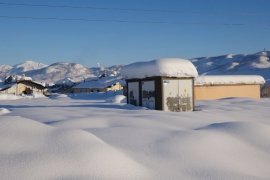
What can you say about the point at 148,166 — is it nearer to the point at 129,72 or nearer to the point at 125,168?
the point at 125,168

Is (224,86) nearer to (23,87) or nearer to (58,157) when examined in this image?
(58,157)

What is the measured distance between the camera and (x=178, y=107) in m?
17.4

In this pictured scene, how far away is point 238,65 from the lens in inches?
5812

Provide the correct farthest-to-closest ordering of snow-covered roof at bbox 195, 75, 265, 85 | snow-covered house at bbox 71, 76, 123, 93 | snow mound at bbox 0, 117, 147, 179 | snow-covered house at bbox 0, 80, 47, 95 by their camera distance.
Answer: snow-covered house at bbox 71, 76, 123, 93 → snow-covered house at bbox 0, 80, 47, 95 → snow-covered roof at bbox 195, 75, 265, 85 → snow mound at bbox 0, 117, 147, 179

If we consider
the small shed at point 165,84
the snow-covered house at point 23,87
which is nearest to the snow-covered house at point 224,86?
the small shed at point 165,84

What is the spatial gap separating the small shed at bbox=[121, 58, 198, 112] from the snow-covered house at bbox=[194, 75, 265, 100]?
12564 millimetres

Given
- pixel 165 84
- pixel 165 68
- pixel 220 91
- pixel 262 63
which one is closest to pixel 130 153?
pixel 165 68

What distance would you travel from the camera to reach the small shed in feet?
55.3

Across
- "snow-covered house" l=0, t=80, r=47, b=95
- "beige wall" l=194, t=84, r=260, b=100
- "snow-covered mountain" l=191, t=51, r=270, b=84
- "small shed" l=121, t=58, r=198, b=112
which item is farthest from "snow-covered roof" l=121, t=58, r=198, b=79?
"snow-covered mountain" l=191, t=51, r=270, b=84

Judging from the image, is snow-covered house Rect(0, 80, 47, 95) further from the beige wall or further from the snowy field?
the snowy field

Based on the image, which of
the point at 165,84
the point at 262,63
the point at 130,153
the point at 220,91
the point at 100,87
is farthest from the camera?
the point at 262,63

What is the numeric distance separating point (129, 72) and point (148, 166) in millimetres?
12969

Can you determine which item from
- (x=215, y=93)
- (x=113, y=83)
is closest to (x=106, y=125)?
(x=215, y=93)

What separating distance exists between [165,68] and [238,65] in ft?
449
